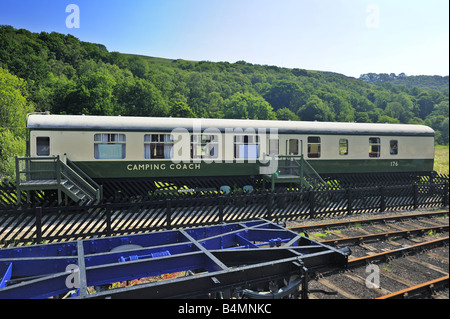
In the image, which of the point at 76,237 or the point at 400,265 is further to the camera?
Answer: the point at 76,237

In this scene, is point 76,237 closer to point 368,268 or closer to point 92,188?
point 92,188

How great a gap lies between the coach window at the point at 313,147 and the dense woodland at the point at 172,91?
61.7 ft

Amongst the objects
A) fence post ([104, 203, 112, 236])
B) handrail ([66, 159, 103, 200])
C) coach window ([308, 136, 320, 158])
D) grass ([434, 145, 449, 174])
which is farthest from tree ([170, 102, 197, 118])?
fence post ([104, 203, 112, 236])

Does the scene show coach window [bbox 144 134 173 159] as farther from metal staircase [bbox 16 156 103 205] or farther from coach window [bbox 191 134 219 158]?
metal staircase [bbox 16 156 103 205]

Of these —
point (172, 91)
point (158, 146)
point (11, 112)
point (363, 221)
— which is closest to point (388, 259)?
point (363, 221)

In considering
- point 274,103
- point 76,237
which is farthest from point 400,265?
point 274,103

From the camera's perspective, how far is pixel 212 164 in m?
15.8

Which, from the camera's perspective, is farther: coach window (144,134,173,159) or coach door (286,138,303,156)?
coach door (286,138,303,156)

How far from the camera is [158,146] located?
1519 centimetres

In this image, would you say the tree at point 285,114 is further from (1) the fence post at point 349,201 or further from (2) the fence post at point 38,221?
(2) the fence post at point 38,221

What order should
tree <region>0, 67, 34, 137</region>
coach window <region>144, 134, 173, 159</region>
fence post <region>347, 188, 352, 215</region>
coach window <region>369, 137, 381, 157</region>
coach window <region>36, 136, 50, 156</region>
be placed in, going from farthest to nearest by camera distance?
1. tree <region>0, 67, 34, 137</region>
2. coach window <region>369, 137, 381, 157</region>
3. coach window <region>144, 134, 173, 159</region>
4. coach window <region>36, 136, 50, 156</region>
5. fence post <region>347, 188, 352, 215</region>

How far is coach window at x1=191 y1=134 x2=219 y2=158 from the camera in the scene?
15.6 m

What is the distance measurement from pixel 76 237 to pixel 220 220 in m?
4.48

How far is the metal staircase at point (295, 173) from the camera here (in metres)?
16.0
